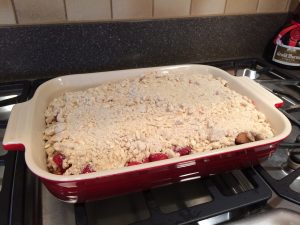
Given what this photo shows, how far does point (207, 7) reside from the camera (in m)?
0.68

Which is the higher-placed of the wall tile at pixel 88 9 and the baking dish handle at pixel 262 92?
the wall tile at pixel 88 9

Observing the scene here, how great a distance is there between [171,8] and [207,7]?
99 millimetres

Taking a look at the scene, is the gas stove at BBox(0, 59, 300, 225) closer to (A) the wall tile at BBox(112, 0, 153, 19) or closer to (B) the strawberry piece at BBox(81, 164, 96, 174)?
(B) the strawberry piece at BBox(81, 164, 96, 174)

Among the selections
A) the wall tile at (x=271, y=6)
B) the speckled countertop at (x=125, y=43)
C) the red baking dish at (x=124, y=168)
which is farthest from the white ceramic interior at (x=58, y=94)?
the wall tile at (x=271, y=6)

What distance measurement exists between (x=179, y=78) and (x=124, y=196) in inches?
10.8

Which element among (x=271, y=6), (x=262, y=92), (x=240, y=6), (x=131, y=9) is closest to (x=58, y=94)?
(x=131, y=9)

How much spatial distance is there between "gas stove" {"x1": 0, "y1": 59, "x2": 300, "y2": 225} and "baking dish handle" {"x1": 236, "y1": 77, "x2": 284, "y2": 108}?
0.24ft

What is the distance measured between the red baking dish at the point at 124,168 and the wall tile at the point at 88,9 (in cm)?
21

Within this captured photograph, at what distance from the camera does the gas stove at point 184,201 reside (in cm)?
34

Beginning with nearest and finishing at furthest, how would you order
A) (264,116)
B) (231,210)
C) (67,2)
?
1. (231,210)
2. (264,116)
3. (67,2)

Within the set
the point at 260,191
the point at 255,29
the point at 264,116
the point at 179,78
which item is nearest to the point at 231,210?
the point at 260,191

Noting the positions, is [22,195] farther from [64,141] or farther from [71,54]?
[71,54]

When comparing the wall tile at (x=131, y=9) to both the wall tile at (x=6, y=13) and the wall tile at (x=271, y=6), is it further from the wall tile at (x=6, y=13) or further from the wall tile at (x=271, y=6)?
the wall tile at (x=271, y=6)

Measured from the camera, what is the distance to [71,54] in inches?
25.1
